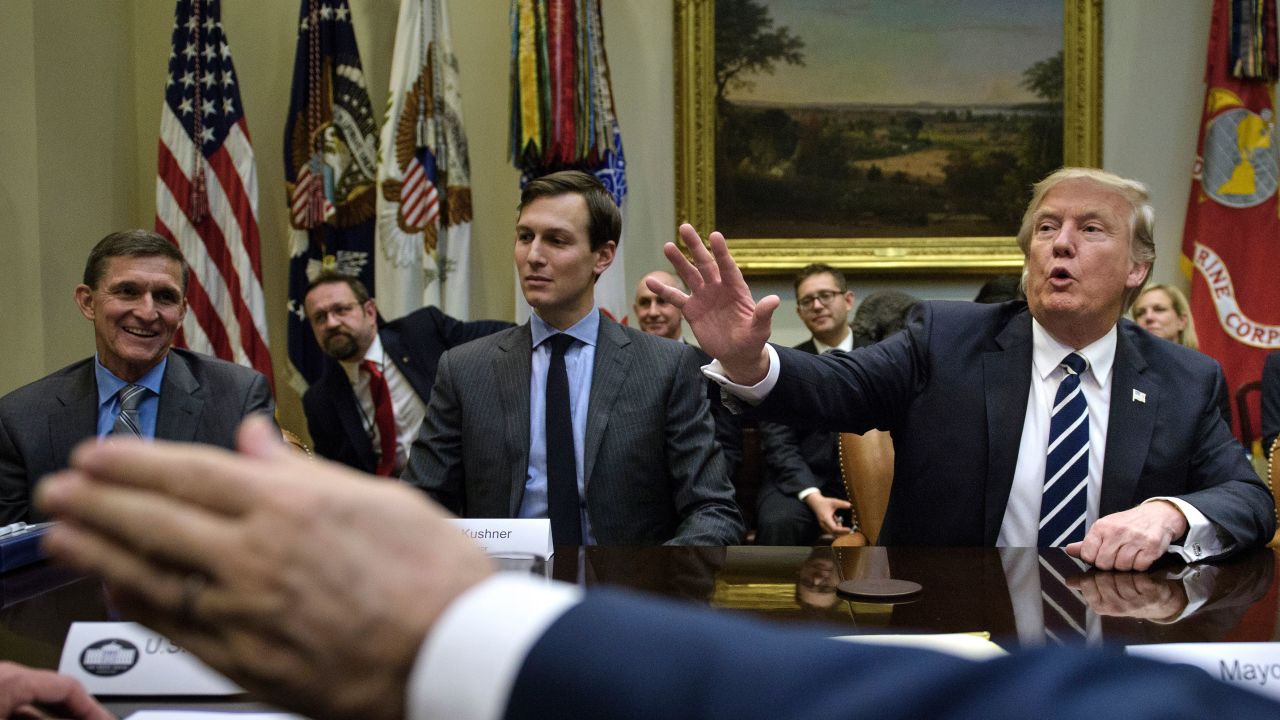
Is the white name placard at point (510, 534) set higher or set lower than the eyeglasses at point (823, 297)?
lower

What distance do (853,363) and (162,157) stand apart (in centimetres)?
450

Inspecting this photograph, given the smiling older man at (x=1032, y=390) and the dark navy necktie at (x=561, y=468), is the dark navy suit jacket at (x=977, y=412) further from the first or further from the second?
the dark navy necktie at (x=561, y=468)

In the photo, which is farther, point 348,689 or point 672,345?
point 672,345

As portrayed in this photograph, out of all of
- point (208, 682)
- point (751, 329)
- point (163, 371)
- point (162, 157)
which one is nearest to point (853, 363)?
point (751, 329)

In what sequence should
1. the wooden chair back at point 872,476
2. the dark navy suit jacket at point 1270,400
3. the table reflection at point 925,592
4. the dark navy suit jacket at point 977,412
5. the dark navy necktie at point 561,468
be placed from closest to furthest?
the table reflection at point 925,592
the dark navy suit jacket at point 977,412
the dark navy necktie at point 561,468
the wooden chair back at point 872,476
the dark navy suit jacket at point 1270,400

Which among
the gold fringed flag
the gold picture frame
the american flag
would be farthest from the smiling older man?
the american flag

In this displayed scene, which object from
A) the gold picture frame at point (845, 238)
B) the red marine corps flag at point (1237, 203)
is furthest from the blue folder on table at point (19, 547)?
the red marine corps flag at point (1237, 203)

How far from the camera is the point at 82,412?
2924 mm

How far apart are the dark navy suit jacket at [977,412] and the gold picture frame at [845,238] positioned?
3.62 m

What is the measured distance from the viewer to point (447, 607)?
0.49 meters

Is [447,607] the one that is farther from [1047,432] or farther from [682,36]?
[682,36]

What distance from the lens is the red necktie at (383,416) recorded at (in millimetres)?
4980

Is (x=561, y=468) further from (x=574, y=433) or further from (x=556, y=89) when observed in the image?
(x=556, y=89)

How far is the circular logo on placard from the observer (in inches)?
49.2
